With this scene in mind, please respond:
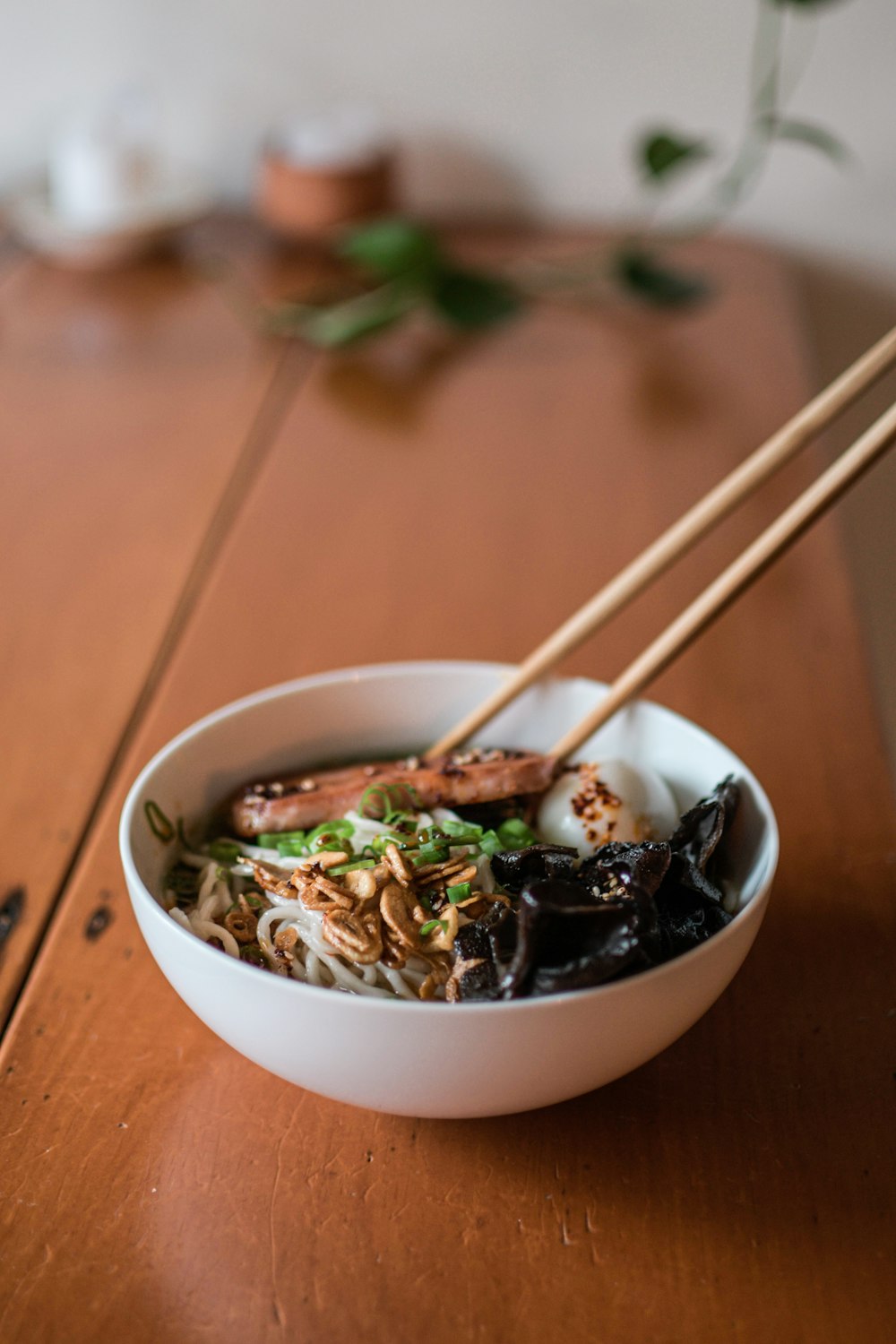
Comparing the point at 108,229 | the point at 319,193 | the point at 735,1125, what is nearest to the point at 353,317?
the point at 319,193

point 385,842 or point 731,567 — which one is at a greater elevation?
point 731,567

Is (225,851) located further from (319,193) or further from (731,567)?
(319,193)

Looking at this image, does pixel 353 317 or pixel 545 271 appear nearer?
pixel 353 317

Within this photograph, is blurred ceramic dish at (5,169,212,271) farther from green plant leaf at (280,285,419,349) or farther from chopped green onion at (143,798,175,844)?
chopped green onion at (143,798,175,844)

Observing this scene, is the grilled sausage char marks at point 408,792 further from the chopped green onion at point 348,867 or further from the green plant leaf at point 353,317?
the green plant leaf at point 353,317

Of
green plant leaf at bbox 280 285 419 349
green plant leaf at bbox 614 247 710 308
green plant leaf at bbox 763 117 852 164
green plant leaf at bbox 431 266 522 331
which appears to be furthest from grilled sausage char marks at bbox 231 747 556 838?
green plant leaf at bbox 763 117 852 164

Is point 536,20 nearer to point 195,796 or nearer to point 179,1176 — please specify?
point 195,796

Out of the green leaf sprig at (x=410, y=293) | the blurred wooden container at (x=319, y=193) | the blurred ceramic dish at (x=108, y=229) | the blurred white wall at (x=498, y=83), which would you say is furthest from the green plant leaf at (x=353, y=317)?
the blurred white wall at (x=498, y=83)
